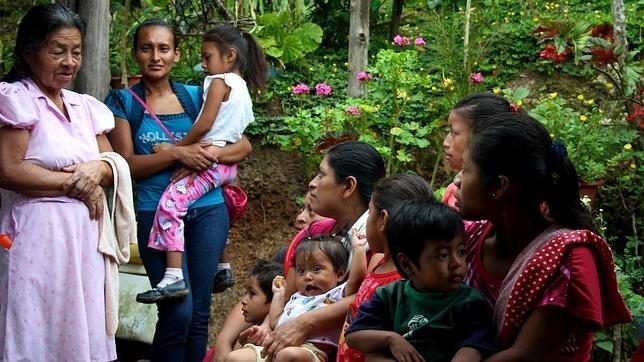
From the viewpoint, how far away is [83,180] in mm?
4289

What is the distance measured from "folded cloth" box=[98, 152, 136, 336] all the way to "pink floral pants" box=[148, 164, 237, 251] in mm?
236

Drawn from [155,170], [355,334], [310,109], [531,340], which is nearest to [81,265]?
[155,170]

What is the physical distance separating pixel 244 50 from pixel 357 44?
8.83 feet

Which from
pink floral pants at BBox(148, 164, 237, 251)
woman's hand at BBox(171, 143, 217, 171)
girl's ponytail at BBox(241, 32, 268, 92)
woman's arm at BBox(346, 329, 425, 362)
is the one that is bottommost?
pink floral pants at BBox(148, 164, 237, 251)

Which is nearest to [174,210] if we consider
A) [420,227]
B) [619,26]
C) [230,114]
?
[230,114]

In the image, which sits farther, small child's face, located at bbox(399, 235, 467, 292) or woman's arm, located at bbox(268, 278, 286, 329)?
woman's arm, located at bbox(268, 278, 286, 329)

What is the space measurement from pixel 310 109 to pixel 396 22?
1679mm

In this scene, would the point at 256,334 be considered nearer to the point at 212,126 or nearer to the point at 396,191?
the point at 396,191

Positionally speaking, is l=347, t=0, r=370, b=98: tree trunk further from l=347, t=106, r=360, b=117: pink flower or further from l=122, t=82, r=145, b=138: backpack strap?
l=122, t=82, r=145, b=138: backpack strap

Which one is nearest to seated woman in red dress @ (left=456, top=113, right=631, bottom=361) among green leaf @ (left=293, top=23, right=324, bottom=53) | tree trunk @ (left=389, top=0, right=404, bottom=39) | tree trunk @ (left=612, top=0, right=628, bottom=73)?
tree trunk @ (left=612, top=0, right=628, bottom=73)

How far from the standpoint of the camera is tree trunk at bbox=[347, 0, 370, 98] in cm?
773

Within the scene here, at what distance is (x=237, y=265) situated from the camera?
7.23 metres

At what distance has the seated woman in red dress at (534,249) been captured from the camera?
259cm

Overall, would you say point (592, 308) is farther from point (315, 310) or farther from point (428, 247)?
point (315, 310)
